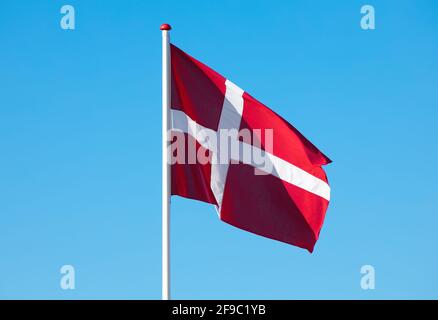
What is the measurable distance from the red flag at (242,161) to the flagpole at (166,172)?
0.57 meters

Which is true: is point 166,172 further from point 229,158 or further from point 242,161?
point 242,161

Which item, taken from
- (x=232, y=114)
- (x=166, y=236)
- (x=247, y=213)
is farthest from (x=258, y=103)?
(x=166, y=236)

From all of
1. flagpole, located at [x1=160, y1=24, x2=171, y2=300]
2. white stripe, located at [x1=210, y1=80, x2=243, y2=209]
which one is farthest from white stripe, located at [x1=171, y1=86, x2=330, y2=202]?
flagpole, located at [x1=160, y1=24, x2=171, y2=300]

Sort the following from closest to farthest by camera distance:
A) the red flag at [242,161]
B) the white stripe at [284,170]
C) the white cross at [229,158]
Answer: the red flag at [242,161] < the white cross at [229,158] < the white stripe at [284,170]

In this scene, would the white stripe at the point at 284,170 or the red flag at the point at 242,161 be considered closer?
the red flag at the point at 242,161

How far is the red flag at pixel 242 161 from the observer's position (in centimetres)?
2211

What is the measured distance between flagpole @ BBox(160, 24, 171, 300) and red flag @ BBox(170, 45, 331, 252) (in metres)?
0.57

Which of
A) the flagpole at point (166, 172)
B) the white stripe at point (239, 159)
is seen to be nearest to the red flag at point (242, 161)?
the white stripe at point (239, 159)

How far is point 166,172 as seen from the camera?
21000 millimetres

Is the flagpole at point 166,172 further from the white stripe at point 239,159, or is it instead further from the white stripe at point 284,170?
the white stripe at point 284,170

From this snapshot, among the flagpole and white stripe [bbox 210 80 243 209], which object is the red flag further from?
the flagpole
